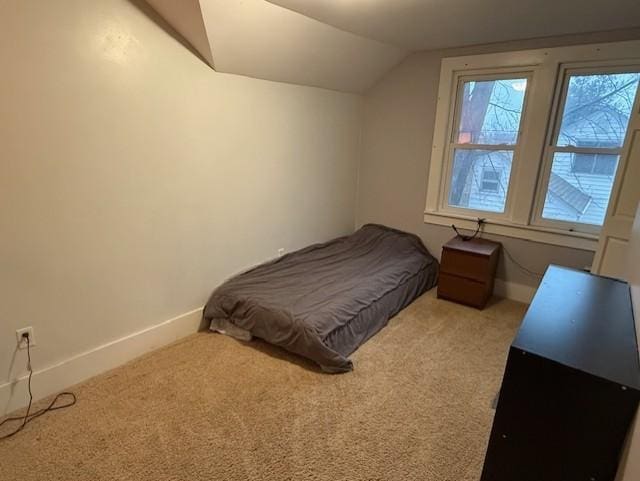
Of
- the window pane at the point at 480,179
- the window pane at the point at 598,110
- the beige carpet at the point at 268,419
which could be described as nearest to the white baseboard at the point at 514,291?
the window pane at the point at 480,179

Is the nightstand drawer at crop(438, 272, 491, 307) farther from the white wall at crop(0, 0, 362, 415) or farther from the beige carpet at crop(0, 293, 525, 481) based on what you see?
the white wall at crop(0, 0, 362, 415)

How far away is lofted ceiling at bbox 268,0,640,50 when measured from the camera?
2148mm

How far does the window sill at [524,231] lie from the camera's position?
2885mm

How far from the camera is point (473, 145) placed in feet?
10.9

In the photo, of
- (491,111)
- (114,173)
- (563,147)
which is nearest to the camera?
(114,173)

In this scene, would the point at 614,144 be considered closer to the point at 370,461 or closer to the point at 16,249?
the point at 370,461

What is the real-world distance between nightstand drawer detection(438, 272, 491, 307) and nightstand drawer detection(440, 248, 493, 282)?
0.04 meters

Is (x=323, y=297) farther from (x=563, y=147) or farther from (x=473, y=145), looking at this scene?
(x=563, y=147)

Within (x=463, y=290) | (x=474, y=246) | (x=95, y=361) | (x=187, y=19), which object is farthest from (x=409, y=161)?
(x=95, y=361)

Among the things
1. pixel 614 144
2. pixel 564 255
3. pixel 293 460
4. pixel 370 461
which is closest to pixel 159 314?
pixel 293 460

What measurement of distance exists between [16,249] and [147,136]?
0.86 metres

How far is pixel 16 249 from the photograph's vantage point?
1.71 meters

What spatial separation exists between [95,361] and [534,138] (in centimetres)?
347

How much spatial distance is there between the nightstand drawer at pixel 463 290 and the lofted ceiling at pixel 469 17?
6.24 feet
